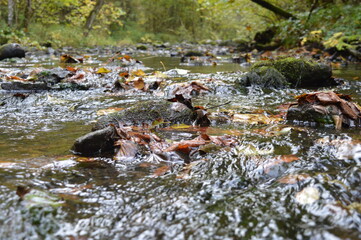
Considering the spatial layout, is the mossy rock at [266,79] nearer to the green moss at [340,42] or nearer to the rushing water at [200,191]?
the rushing water at [200,191]

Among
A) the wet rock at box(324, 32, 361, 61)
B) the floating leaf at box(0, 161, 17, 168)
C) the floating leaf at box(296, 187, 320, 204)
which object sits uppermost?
the wet rock at box(324, 32, 361, 61)

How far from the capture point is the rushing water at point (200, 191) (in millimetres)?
949

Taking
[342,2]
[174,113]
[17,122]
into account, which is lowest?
[17,122]

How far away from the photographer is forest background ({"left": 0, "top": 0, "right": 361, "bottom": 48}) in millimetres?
8578

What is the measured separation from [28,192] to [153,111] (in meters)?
1.29

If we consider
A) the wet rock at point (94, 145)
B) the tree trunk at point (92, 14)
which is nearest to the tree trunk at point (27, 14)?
the tree trunk at point (92, 14)

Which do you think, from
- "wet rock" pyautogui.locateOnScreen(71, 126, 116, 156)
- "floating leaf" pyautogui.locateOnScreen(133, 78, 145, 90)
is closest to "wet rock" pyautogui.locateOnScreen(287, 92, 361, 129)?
"wet rock" pyautogui.locateOnScreen(71, 126, 116, 156)

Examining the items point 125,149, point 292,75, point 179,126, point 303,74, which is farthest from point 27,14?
point 125,149

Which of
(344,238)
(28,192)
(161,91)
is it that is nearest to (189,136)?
(28,192)

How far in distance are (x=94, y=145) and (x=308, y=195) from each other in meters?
1.08

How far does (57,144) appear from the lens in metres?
1.79

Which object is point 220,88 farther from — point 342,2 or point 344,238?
point 342,2

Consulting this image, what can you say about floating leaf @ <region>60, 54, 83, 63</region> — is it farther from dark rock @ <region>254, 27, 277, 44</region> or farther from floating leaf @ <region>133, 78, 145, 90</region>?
dark rock @ <region>254, 27, 277, 44</region>

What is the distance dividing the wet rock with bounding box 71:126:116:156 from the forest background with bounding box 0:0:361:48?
22.9ft
